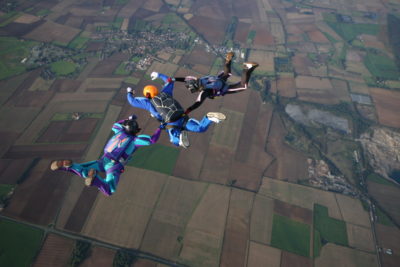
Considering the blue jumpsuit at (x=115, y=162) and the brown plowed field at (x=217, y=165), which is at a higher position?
the blue jumpsuit at (x=115, y=162)

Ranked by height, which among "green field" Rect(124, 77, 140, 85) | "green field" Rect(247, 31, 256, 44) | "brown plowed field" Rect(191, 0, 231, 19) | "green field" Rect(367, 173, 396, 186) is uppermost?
"brown plowed field" Rect(191, 0, 231, 19)

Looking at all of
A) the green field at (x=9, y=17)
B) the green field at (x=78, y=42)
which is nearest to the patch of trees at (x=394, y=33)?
the green field at (x=78, y=42)

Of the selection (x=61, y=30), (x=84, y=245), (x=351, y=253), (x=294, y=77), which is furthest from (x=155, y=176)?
(x=61, y=30)

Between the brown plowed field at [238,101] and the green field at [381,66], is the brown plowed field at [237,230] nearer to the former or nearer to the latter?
the brown plowed field at [238,101]

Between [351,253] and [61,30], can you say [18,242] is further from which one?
[61,30]

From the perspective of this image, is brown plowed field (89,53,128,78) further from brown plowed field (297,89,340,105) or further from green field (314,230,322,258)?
green field (314,230,322,258)

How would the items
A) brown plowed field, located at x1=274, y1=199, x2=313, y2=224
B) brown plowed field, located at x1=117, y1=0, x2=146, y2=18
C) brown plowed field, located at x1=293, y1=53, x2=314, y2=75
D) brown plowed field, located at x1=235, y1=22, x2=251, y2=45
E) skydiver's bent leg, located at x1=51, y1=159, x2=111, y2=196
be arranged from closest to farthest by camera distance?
skydiver's bent leg, located at x1=51, y1=159, x2=111, y2=196, brown plowed field, located at x1=274, y1=199, x2=313, y2=224, brown plowed field, located at x1=293, y1=53, x2=314, y2=75, brown plowed field, located at x1=235, y1=22, x2=251, y2=45, brown plowed field, located at x1=117, y1=0, x2=146, y2=18

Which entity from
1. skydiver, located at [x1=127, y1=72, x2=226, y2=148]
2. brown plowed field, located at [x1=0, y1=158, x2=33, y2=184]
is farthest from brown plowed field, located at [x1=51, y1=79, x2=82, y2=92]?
skydiver, located at [x1=127, y1=72, x2=226, y2=148]

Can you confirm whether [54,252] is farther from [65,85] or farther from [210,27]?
[210,27]
